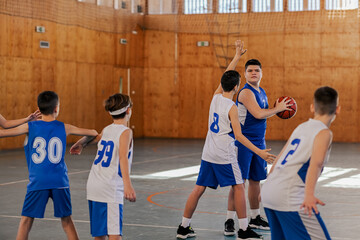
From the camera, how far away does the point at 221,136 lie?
5.98m

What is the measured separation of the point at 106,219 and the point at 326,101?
1889 millimetres

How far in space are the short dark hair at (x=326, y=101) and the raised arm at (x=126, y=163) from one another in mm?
1494

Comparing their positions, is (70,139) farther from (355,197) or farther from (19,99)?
(355,197)

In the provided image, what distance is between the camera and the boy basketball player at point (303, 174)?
11.6ft

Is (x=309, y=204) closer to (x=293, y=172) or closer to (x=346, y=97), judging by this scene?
(x=293, y=172)

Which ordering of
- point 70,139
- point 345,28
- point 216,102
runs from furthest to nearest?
point 345,28
point 70,139
point 216,102

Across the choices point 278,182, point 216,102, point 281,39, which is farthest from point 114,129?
point 281,39

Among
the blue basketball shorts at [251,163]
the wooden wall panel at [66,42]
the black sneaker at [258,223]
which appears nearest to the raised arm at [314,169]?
the blue basketball shorts at [251,163]

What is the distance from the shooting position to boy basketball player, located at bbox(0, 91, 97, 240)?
4828 millimetres

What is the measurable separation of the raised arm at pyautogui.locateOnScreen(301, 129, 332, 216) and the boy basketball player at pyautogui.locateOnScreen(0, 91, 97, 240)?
1993mm

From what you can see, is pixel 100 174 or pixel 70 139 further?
pixel 70 139

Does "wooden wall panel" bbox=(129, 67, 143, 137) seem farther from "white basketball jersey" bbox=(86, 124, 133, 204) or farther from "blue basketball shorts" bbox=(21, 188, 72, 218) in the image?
"white basketball jersey" bbox=(86, 124, 133, 204)

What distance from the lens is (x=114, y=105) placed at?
449 cm

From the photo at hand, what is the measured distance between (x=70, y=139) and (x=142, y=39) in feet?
19.5
